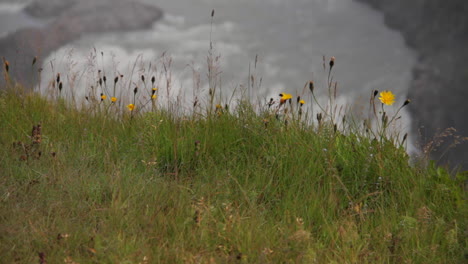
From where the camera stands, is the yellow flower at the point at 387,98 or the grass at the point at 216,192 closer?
the grass at the point at 216,192

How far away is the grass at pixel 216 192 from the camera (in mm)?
2967

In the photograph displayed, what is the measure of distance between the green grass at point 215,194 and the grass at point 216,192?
0.01 m

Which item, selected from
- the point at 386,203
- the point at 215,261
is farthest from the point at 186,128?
the point at 215,261

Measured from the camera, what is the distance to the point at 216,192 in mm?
3828

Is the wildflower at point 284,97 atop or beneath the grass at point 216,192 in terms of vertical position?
atop

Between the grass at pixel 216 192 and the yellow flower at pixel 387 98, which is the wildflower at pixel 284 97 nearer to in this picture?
the grass at pixel 216 192

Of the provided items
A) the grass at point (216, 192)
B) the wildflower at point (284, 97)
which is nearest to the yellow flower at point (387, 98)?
the grass at point (216, 192)

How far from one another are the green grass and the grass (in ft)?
0.04

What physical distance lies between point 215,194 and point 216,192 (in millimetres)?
325

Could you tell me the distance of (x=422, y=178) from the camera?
168 inches

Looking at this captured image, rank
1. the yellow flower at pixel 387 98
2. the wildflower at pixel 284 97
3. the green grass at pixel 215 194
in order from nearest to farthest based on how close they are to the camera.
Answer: the green grass at pixel 215 194 → the yellow flower at pixel 387 98 → the wildflower at pixel 284 97

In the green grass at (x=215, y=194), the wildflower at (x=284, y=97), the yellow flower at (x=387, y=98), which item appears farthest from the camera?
the wildflower at (x=284, y=97)

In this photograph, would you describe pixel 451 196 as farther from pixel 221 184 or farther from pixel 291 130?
pixel 221 184

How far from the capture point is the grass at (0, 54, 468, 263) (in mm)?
2967
